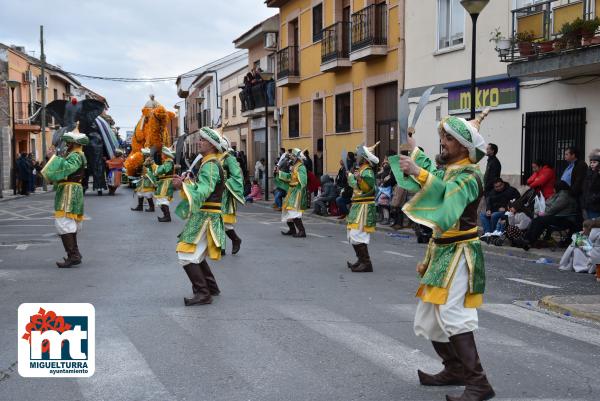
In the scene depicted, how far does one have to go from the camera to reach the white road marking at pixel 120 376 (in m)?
4.68

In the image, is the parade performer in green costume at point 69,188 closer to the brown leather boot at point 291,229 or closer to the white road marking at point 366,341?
the white road marking at point 366,341

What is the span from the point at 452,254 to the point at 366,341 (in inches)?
65.6

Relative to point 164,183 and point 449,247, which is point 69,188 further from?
point 164,183

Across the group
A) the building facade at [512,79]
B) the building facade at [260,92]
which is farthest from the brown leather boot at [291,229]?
the building facade at [260,92]

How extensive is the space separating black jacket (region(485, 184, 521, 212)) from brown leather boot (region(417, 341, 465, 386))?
8.99m

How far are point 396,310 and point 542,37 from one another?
27.2 ft

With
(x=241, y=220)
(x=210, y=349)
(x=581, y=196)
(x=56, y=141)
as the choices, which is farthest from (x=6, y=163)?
(x=210, y=349)

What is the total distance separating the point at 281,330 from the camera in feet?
21.0

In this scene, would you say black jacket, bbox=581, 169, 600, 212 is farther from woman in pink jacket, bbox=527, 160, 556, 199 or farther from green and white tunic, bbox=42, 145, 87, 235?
green and white tunic, bbox=42, 145, 87, 235

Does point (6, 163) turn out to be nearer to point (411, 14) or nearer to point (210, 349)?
point (411, 14)

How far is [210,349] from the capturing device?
5773mm

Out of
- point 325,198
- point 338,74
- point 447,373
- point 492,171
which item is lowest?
point 447,373

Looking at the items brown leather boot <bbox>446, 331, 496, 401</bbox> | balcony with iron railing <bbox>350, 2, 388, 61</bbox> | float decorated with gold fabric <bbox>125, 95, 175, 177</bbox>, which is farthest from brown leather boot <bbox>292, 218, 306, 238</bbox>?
brown leather boot <bbox>446, 331, 496, 401</bbox>

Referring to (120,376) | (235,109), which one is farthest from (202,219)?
(235,109)
